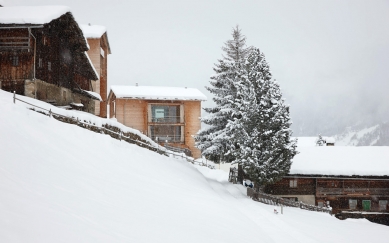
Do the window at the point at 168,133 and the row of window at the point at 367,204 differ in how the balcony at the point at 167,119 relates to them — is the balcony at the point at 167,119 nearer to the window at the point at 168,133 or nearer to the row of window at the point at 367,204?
the window at the point at 168,133

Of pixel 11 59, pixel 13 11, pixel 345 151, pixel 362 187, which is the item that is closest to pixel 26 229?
pixel 11 59

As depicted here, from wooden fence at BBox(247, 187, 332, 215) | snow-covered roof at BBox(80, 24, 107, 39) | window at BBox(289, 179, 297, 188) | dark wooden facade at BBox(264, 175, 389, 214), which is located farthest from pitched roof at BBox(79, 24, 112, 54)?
window at BBox(289, 179, 297, 188)

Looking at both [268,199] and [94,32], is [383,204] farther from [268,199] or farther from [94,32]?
[94,32]

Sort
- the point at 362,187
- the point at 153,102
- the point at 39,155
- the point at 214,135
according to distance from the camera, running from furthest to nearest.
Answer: the point at 153,102
the point at 362,187
the point at 214,135
the point at 39,155

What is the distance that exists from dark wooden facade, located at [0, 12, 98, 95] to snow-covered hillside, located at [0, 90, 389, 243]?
610cm

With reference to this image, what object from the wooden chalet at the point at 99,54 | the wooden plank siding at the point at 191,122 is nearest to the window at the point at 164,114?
the wooden plank siding at the point at 191,122

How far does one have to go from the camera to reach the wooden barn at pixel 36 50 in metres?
20.2

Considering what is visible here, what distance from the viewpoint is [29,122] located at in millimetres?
13547

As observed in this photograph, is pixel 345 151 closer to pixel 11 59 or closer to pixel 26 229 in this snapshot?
pixel 11 59

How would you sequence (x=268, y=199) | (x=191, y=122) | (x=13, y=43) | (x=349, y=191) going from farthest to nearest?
(x=191, y=122) < (x=349, y=191) < (x=268, y=199) < (x=13, y=43)

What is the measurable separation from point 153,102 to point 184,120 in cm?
504

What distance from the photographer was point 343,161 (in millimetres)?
33531

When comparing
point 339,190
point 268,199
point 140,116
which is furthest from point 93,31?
point 339,190

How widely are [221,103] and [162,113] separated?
1784cm
